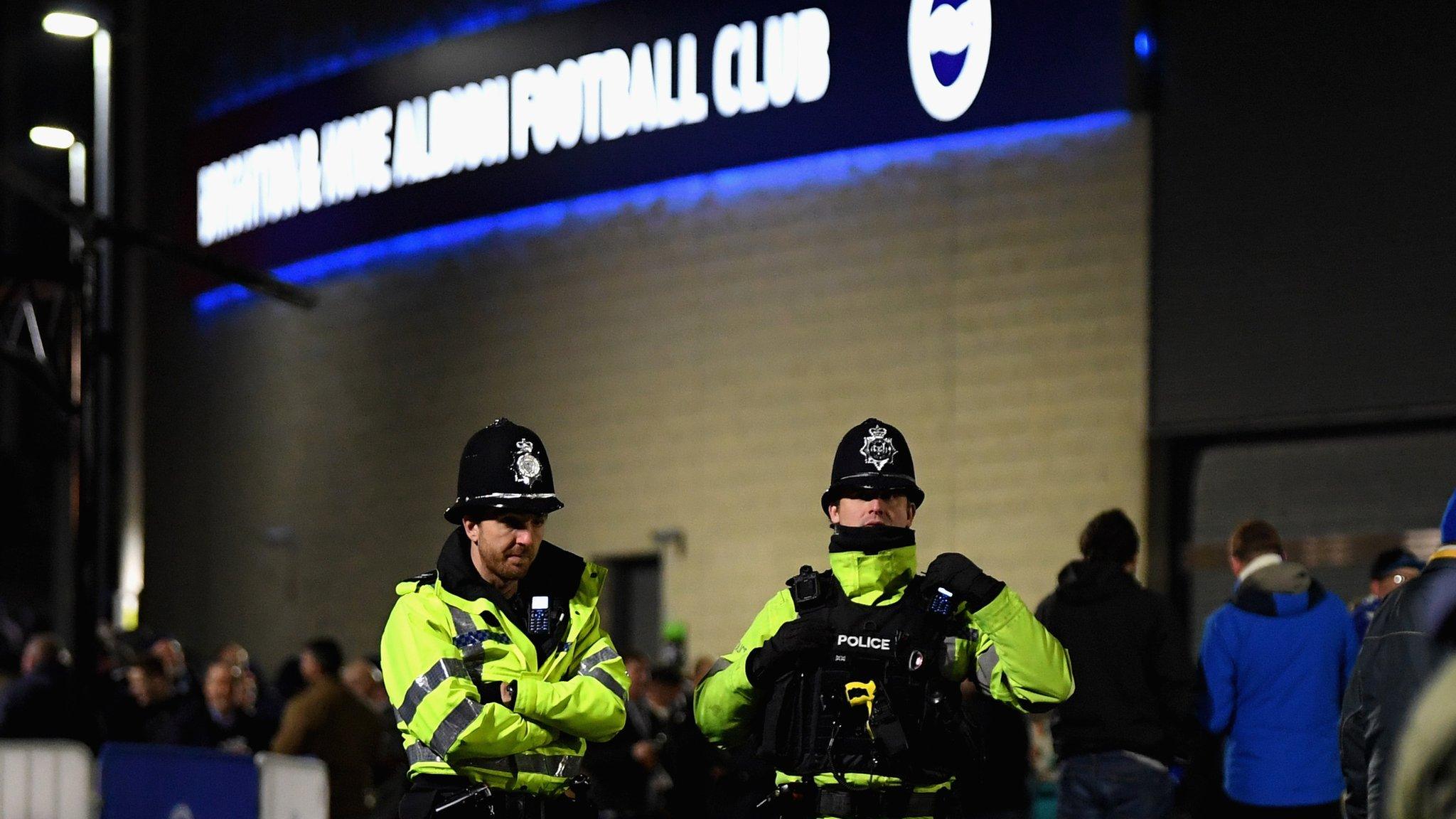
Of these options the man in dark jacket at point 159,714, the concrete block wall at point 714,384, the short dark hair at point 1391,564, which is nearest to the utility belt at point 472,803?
the short dark hair at point 1391,564

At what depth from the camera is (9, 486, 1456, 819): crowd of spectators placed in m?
5.92

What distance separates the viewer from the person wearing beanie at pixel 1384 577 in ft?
31.9

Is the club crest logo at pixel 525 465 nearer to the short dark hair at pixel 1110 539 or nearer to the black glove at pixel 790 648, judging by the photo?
the black glove at pixel 790 648

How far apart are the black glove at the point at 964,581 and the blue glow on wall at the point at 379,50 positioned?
15279 millimetres

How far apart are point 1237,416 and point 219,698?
25.5ft

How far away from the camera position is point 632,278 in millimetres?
20375

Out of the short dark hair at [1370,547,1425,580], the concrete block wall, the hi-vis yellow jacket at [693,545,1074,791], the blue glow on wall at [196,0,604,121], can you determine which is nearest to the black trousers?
the short dark hair at [1370,547,1425,580]

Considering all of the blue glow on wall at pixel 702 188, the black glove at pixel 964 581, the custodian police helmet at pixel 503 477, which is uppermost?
the blue glow on wall at pixel 702 188

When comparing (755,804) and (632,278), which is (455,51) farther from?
(755,804)

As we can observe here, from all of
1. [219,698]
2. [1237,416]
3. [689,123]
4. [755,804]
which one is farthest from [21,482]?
[755,804]

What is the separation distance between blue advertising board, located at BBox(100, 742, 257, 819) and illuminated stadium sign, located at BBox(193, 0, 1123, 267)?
924cm

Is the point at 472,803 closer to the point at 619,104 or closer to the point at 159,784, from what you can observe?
the point at 159,784

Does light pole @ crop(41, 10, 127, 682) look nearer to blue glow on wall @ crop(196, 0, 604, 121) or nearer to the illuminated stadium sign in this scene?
the illuminated stadium sign

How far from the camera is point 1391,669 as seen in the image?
5.90 m
